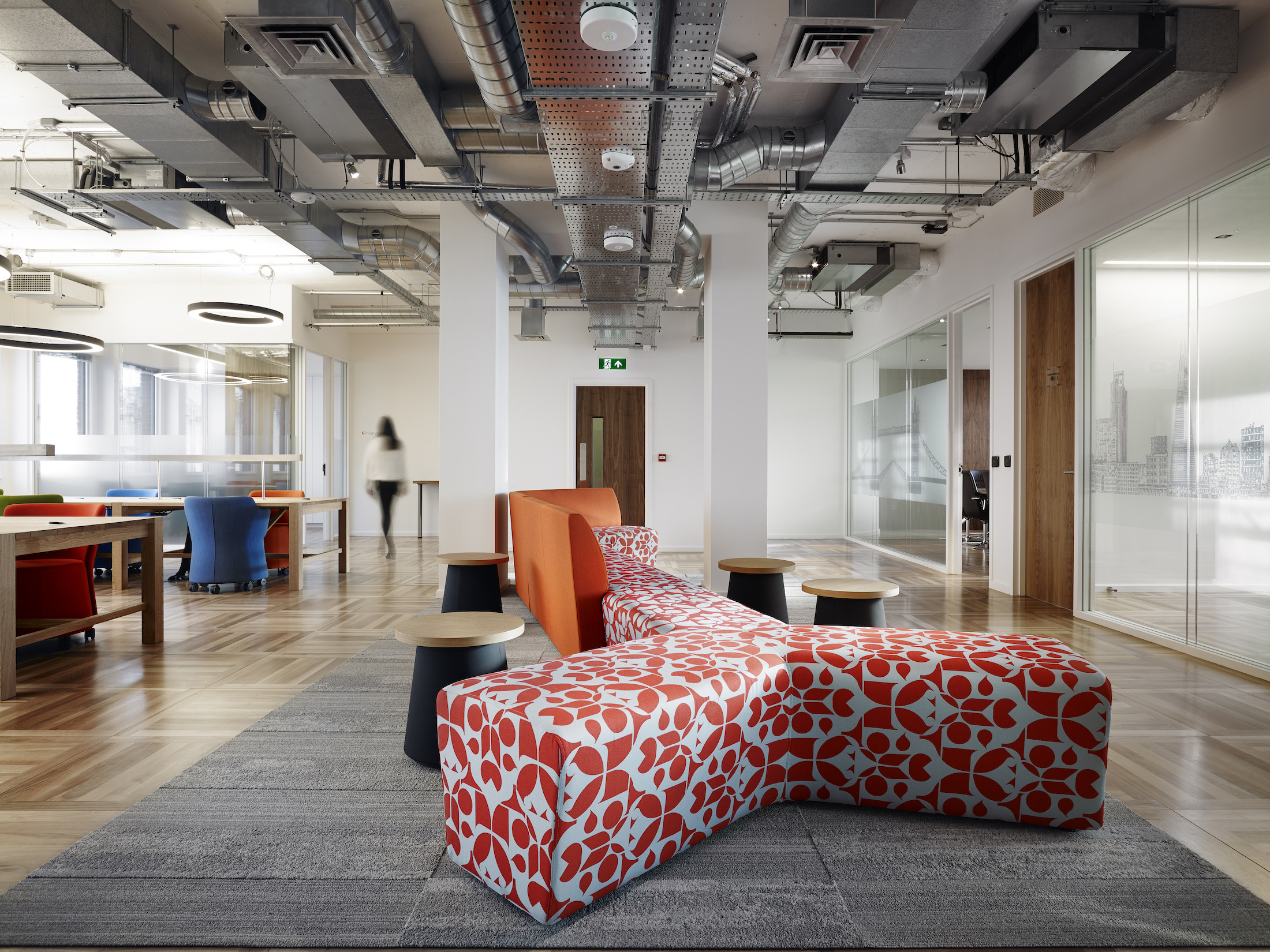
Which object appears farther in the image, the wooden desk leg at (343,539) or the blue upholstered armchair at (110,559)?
the wooden desk leg at (343,539)

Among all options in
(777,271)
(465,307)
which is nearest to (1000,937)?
(465,307)

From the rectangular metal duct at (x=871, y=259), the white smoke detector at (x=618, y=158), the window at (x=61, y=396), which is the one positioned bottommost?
the window at (x=61, y=396)

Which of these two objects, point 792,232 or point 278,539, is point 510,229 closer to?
point 792,232

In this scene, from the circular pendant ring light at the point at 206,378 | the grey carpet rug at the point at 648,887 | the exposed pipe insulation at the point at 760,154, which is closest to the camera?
the grey carpet rug at the point at 648,887

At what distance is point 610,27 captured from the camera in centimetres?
278

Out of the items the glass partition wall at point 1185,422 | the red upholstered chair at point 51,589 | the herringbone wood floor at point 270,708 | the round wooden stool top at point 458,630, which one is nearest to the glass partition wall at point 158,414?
the herringbone wood floor at point 270,708

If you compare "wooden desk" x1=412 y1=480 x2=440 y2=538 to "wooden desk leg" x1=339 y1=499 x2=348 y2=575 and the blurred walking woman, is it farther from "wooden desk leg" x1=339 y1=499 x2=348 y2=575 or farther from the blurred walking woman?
"wooden desk leg" x1=339 y1=499 x2=348 y2=575

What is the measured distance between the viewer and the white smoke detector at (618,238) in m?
5.34

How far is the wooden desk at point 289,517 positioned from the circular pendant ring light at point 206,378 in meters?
2.51

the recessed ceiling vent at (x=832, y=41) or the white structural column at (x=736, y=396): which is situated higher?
the recessed ceiling vent at (x=832, y=41)

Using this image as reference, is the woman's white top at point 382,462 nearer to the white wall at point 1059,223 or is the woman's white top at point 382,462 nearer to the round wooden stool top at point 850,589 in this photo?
the white wall at point 1059,223

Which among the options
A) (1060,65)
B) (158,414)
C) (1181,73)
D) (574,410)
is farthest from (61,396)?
(1181,73)

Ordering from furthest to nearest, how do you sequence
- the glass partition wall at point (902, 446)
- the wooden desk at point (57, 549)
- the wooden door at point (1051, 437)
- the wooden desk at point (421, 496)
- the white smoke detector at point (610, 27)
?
the wooden desk at point (421, 496) → the glass partition wall at point (902, 446) → the wooden door at point (1051, 437) → the wooden desk at point (57, 549) → the white smoke detector at point (610, 27)

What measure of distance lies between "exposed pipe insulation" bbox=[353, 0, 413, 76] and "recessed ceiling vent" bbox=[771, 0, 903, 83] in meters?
1.71
